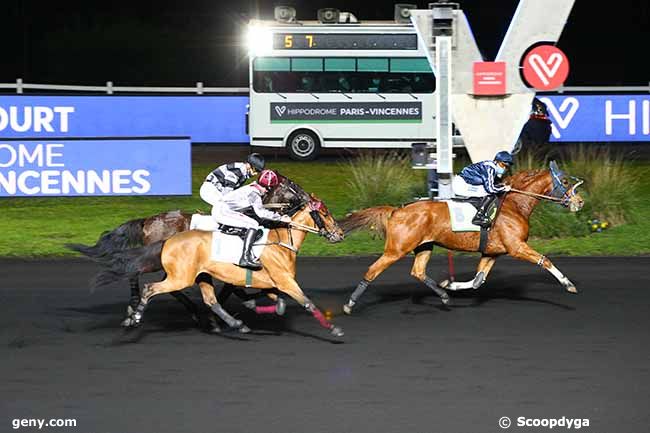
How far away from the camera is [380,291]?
546 inches

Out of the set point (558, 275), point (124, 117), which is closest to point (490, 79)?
point (558, 275)

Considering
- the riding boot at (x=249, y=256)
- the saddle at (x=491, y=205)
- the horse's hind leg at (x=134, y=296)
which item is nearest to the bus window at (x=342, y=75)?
the saddle at (x=491, y=205)

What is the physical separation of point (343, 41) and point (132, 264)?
16561 mm

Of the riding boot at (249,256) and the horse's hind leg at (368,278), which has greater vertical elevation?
the riding boot at (249,256)

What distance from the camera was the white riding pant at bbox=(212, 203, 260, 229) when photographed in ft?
36.6

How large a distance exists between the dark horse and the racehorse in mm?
999

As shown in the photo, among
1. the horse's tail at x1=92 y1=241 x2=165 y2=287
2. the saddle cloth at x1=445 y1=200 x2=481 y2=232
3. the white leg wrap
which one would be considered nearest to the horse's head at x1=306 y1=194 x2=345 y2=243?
the horse's tail at x1=92 y1=241 x2=165 y2=287

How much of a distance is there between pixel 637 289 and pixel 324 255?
15.6 ft

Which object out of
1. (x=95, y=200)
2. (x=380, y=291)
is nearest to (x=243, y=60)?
(x=95, y=200)

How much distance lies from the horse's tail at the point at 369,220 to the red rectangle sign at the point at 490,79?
4.51 metres

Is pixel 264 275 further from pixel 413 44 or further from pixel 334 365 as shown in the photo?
pixel 413 44

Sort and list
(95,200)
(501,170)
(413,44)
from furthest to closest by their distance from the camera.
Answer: (413,44) → (95,200) → (501,170)

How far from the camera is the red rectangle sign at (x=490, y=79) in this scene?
16578mm

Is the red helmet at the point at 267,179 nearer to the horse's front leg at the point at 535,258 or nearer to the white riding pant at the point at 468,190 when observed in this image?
the white riding pant at the point at 468,190
